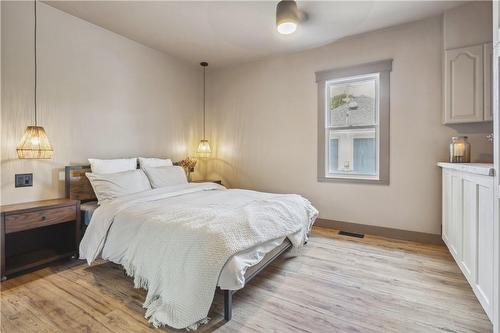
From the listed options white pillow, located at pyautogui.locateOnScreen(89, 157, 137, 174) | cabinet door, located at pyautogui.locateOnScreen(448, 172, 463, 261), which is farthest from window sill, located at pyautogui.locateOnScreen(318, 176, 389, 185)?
white pillow, located at pyautogui.locateOnScreen(89, 157, 137, 174)

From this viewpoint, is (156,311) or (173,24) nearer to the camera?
(156,311)

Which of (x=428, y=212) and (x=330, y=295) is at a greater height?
(x=428, y=212)

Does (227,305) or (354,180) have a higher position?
(354,180)

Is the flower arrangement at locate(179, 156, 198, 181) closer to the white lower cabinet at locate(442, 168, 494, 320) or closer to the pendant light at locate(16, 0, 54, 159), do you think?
the pendant light at locate(16, 0, 54, 159)

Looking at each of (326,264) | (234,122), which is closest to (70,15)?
(234,122)

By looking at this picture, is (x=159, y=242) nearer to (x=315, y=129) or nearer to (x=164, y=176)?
(x=164, y=176)

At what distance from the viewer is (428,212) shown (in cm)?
318

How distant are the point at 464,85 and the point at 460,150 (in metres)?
0.71

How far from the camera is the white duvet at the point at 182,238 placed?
5.28 ft

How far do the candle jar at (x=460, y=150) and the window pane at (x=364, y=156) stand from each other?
0.94m

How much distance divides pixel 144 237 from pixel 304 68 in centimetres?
340

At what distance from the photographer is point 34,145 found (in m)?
2.57

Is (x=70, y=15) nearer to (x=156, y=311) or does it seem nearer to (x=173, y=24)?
(x=173, y=24)

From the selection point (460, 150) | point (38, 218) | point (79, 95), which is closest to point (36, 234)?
point (38, 218)
